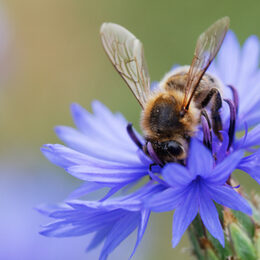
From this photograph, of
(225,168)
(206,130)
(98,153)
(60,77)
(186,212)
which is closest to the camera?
(225,168)

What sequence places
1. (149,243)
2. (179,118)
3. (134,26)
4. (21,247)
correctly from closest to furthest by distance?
(179,118) < (21,247) < (149,243) < (134,26)

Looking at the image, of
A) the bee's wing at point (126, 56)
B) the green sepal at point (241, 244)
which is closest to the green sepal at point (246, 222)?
the green sepal at point (241, 244)

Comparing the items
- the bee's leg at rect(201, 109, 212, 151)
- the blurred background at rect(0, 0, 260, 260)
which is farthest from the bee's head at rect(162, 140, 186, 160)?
the blurred background at rect(0, 0, 260, 260)

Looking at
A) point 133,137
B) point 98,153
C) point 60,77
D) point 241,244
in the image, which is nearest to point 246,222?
point 241,244

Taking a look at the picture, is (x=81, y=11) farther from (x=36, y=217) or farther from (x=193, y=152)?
(x=193, y=152)

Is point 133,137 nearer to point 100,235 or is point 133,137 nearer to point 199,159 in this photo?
point 100,235

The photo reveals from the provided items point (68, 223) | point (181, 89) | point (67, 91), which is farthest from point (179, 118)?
point (67, 91)

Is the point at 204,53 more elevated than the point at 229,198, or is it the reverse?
the point at 204,53
